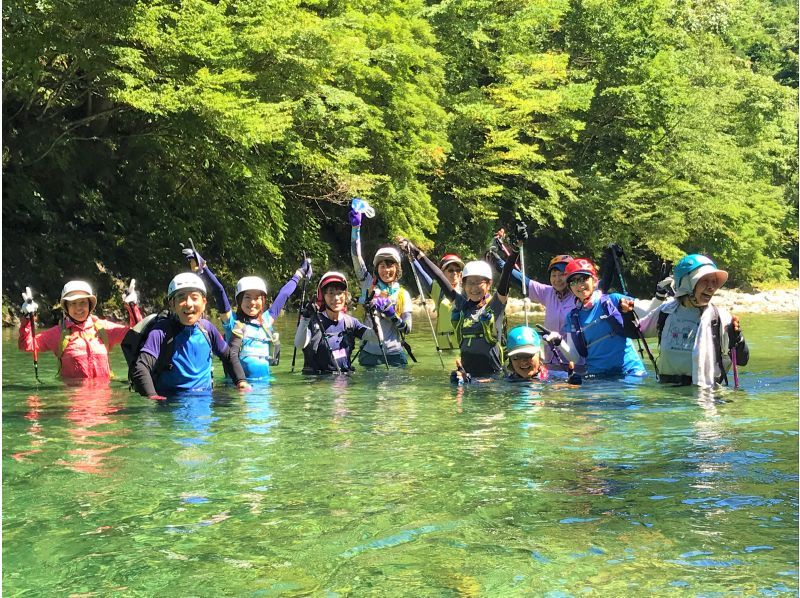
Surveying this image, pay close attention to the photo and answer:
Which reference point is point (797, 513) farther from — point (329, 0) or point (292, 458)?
point (329, 0)

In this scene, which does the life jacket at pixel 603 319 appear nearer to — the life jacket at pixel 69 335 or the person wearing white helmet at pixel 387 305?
the person wearing white helmet at pixel 387 305

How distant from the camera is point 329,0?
29391 mm

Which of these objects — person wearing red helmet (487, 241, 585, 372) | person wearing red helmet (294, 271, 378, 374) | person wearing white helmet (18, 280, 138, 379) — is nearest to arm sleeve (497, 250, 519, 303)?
person wearing red helmet (487, 241, 585, 372)

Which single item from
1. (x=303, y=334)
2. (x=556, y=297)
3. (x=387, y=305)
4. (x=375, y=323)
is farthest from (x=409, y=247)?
(x=556, y=297)

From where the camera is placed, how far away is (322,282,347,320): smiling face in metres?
13.0

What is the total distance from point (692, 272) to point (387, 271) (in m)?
4.63

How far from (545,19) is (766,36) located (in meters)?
38.0

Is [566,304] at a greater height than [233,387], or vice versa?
[566,304]

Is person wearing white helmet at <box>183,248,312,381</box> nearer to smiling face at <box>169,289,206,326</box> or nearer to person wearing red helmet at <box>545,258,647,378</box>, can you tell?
smiling face at <box>169,289,206,326</box>

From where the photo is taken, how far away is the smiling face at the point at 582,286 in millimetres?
11898

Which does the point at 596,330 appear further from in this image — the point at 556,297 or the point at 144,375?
the point at 144,375

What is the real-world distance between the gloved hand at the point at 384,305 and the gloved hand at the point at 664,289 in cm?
364

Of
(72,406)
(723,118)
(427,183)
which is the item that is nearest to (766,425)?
(72,406)

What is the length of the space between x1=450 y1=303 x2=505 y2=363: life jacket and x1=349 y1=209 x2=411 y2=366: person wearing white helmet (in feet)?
5.91
